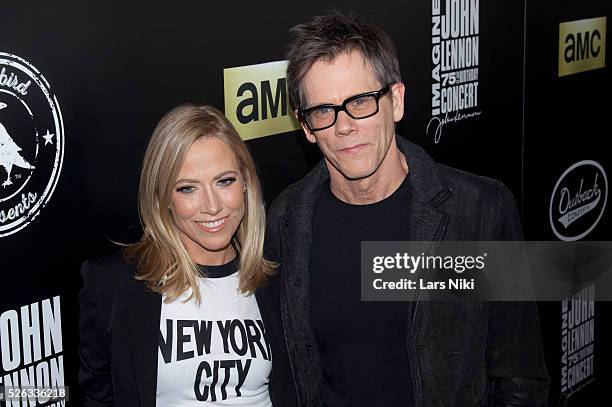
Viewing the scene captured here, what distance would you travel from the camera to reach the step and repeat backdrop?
7.85ft

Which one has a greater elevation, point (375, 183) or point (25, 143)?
point (25, 143)

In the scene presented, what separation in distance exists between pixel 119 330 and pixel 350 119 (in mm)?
753

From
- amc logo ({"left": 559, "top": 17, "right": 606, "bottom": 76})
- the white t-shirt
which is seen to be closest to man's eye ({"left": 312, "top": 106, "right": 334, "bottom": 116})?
the white t-shirt

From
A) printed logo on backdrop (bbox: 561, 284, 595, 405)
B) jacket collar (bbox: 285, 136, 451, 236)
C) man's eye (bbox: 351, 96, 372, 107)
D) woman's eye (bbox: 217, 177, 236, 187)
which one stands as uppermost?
man's eye (bbox: 351, 96, 372, 107)

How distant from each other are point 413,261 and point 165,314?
635 mm

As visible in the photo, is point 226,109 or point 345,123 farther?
point 226,109

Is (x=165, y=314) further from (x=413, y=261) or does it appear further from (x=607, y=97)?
(x=607, y=97)

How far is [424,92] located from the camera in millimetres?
3588

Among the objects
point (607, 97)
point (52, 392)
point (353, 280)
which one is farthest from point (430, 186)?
point (607, 97)

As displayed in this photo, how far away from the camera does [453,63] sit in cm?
370

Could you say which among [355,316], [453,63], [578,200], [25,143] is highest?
[453,63]

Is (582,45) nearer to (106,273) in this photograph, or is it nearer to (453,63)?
(453,63)

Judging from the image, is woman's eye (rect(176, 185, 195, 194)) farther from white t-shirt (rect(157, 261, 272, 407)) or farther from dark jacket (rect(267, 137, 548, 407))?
dark jacket (rect(267, 137, 548, 407))
